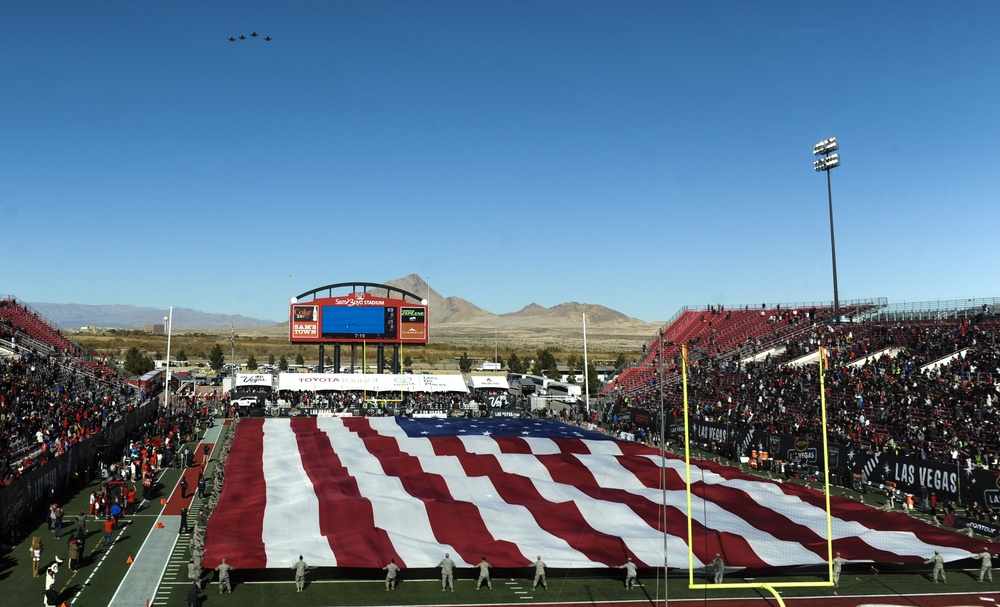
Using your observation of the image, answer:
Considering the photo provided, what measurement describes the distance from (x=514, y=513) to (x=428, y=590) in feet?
16.2

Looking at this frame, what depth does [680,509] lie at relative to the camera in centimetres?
2481

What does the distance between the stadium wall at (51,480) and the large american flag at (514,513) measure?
619 cm

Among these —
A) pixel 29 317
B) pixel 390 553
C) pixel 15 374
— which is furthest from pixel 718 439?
pixel 29 317

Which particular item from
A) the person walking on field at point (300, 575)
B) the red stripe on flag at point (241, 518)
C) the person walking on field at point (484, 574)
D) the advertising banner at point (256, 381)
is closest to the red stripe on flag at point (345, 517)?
the person walking on field at point (300, 575)

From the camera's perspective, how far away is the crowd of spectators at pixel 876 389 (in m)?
34.8

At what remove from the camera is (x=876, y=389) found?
41.5 metres

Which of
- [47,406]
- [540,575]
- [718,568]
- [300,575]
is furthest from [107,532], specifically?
[718,568]

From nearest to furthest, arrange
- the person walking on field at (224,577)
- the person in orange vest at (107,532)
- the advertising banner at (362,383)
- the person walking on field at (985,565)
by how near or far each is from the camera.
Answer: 1. the person walking on field at (224,577)
2. the person walking on field at (985,565)
3. the person in orange vest at (107,532)
4. the advertising banner at (362,383)

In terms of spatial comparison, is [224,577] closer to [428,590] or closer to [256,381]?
[428,590]

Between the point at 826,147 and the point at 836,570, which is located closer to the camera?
the point at 836,570

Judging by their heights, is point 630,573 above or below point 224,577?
below

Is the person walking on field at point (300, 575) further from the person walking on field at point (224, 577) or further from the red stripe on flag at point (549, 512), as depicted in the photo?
the red stripe on flag at point (549, 512)

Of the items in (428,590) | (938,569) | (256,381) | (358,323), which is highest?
(358,323)

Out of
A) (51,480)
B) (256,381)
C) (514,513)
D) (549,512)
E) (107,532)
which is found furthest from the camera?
(256,381)
